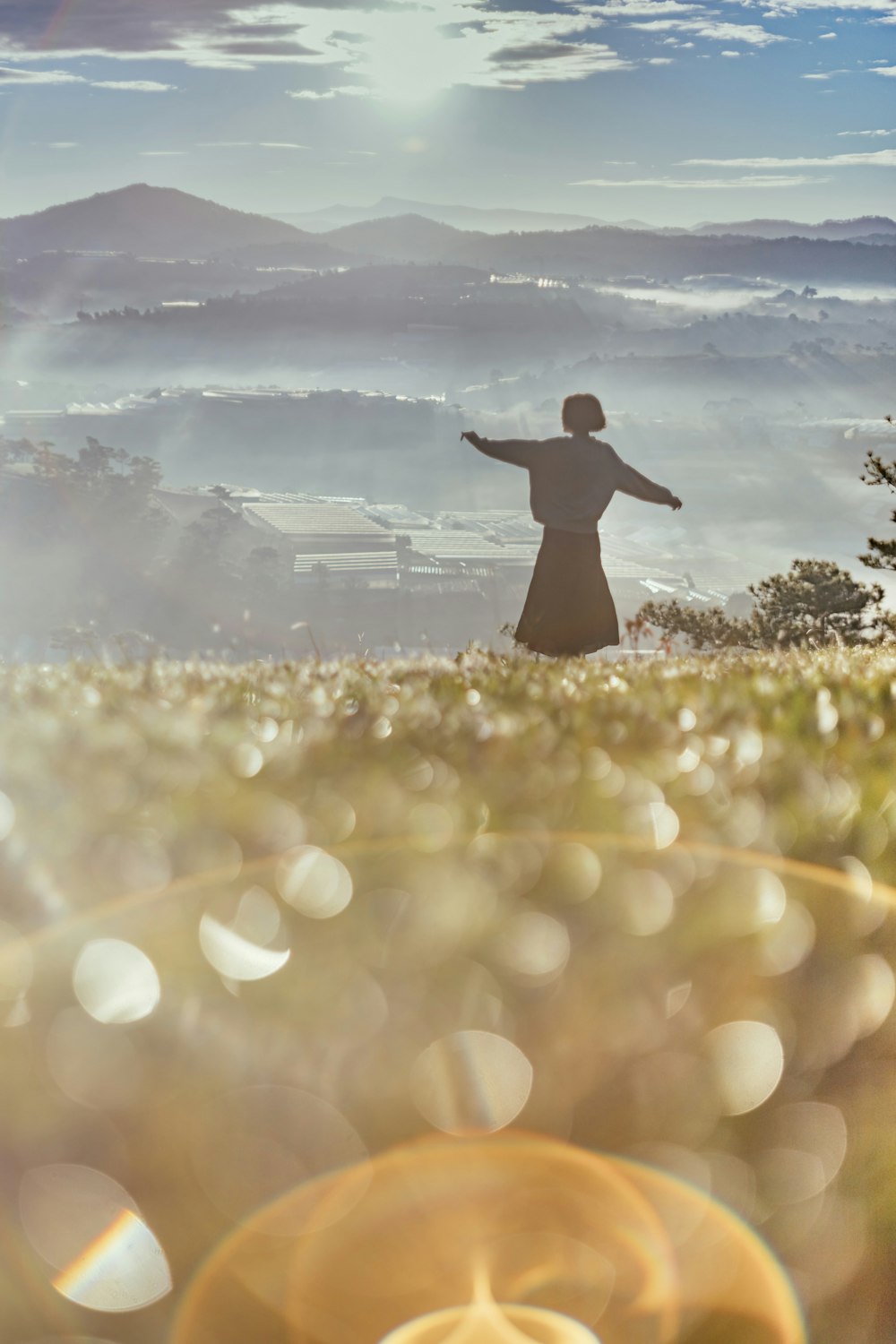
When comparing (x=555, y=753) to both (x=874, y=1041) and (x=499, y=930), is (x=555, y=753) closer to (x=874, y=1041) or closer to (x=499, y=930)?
(x=499, y=930)

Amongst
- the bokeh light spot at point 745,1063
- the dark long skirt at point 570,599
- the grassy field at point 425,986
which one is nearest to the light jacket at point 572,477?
the dark long skirt at point 570,599

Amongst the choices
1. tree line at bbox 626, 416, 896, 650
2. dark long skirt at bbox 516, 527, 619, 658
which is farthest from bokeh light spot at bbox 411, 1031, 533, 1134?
tree line at bbox 626, 416, 896, 650

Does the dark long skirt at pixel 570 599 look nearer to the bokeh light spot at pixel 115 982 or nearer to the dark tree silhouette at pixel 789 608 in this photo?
the bokeh light spot at pixel 115 982

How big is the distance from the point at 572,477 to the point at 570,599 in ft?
5.13

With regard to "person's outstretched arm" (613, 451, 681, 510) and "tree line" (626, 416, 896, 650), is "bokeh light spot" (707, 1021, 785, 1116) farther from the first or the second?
"tree line" (626, 416, 896, 650)

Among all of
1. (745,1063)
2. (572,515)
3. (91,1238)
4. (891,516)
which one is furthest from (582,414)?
(91,1238)

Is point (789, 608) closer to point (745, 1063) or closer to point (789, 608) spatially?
point (789, 608)

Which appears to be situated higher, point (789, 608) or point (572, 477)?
point (572, 477)

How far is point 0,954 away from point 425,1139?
1.64m

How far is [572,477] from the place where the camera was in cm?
1603

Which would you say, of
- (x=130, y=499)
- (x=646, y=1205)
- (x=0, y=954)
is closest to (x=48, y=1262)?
(x=646, y=1205)

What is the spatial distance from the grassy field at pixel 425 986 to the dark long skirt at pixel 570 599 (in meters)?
10.2

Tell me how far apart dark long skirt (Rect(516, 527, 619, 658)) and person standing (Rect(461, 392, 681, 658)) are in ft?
0.04

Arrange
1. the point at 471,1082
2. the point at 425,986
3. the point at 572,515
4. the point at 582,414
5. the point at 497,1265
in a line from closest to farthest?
the point at 497,1265 → the point at 471,1082 → the point at 425,986 → the point at 582,414 → the point at 572,515
